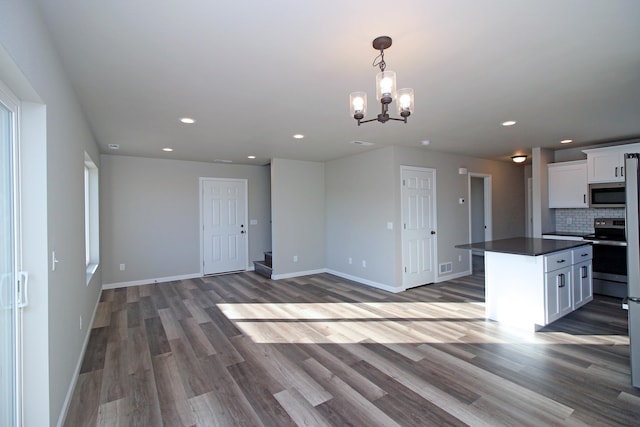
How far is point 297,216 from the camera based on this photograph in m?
6.34

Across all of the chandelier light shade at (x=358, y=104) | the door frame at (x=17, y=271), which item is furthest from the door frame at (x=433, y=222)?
the door frame at (x=17, y=271)

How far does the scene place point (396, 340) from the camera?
3191 mm

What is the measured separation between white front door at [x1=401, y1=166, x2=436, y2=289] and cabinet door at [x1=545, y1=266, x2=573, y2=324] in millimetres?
2097

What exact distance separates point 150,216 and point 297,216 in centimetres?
286

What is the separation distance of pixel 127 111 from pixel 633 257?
15.6 ft

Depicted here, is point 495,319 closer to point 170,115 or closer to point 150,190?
point 170,115

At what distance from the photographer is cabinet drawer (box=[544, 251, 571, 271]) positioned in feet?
10.9

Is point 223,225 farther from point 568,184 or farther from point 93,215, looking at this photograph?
point 568,184

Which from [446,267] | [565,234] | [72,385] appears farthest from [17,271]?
[565,234]

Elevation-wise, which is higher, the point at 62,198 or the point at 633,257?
the point at 62,198

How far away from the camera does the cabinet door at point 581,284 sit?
152 inches


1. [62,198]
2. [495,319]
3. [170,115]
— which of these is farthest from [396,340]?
[170,115]

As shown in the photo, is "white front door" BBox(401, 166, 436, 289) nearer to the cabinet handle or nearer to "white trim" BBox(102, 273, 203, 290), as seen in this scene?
the cabinet handle

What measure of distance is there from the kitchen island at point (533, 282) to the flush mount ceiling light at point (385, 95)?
2285 mm
